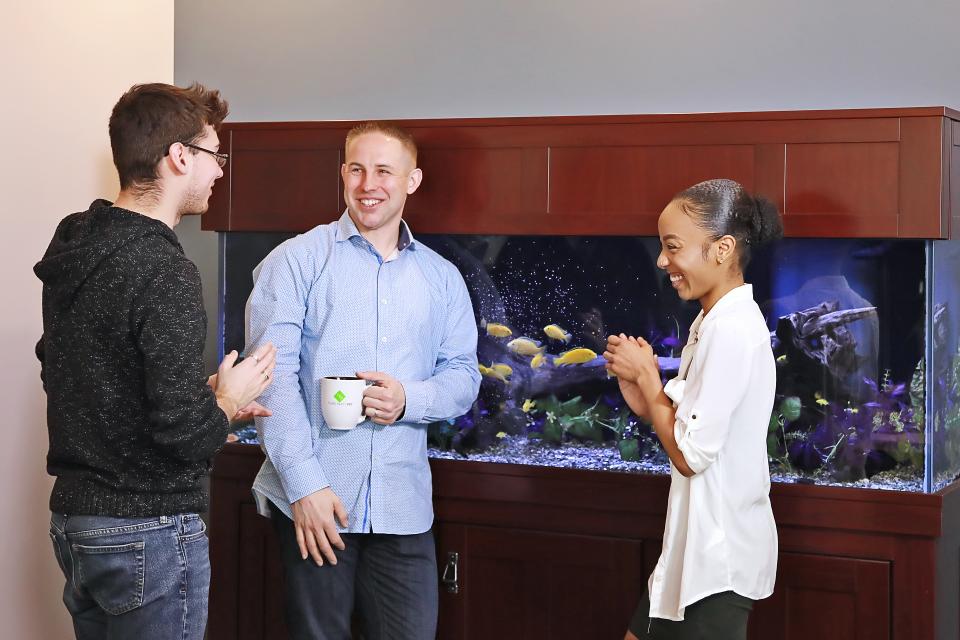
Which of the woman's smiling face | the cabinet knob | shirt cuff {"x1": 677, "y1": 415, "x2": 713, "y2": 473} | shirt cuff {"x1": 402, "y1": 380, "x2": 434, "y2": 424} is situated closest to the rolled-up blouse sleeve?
shirt cuff {"x1": 677, "y1": 415, "x2": 713, "y2": 473}

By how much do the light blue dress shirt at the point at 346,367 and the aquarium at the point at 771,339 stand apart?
0.33m

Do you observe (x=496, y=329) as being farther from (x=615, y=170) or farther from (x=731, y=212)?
(x=731, y=212)

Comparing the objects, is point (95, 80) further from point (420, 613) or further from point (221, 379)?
point (420, 613)

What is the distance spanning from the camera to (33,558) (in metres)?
2.58

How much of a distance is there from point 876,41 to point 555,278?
1425 millimetres

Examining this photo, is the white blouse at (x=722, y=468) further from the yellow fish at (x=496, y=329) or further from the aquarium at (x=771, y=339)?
the yellow fish at (x=496, y=329)

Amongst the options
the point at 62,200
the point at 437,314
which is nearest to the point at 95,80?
the point at 62,200

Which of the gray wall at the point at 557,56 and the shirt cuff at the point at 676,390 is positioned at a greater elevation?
the gray wall at the point at 557,56

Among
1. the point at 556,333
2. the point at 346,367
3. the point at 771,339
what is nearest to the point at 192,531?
the point at 346,367

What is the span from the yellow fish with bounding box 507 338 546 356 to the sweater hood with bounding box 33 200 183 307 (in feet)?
3.99

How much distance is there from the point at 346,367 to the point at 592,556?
807 mm

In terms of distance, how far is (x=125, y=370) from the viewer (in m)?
1.66

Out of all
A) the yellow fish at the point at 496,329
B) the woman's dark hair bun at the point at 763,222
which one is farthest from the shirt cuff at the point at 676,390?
the yellow fish at the point at 496,329

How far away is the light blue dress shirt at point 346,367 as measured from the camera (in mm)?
2340
